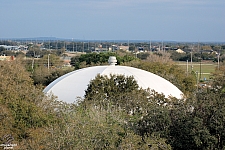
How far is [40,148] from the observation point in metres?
13.7

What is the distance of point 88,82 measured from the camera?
27766 millimetres

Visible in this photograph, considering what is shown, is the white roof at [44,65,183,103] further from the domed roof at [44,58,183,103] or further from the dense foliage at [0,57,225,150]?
the dense foliage at [0,57,225,150]

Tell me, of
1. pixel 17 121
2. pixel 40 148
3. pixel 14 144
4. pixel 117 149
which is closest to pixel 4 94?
pixel 17 121

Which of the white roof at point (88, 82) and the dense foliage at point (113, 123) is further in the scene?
the white roof at point (88, 82)

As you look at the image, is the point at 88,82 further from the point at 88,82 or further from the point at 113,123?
the point at 113,123

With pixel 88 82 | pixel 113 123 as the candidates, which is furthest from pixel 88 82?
pixel 113 123

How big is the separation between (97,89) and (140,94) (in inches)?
99.7

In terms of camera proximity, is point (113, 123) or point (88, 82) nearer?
point (113, 123)

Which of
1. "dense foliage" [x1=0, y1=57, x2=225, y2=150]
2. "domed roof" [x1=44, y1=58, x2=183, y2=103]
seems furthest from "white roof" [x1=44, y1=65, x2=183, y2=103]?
"dense foliage" [x1=0, y1=57, x2=225, y2=150]

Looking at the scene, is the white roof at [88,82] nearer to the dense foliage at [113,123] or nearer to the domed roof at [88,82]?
the domed roof at [88,82]

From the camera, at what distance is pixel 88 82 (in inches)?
1093

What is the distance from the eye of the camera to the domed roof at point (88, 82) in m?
27.1

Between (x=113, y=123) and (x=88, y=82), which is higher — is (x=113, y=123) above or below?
below

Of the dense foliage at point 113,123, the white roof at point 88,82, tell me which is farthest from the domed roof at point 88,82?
the dense foliage at point 113,123
